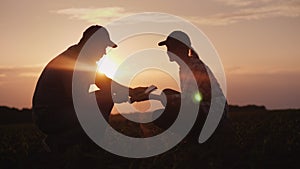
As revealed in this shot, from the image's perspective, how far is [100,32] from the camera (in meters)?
9.34

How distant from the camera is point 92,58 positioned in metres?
9.24

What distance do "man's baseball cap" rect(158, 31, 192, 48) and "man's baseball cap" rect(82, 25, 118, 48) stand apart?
103cm

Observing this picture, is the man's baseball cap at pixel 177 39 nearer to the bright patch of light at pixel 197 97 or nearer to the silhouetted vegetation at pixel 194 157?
the bright patch of light at pixel 197 97

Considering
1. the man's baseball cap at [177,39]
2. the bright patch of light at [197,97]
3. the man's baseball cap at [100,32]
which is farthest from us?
the man's baseball cap at [177,39]

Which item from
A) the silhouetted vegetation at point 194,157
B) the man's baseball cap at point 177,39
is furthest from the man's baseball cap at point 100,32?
the silhouetted vegetation at point 194,157

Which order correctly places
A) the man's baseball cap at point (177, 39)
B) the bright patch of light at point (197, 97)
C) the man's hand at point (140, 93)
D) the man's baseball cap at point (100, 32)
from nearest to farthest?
the bright patch of light at point (197, 97), the man's baseball cap at point (100, 32), the man's baseball cap at point (177, 39), the man's hand at point (140, 93)

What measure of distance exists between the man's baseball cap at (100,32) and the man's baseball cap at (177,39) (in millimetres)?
1028

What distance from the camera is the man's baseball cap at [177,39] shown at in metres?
9.39

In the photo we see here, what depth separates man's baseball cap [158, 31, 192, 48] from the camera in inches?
370

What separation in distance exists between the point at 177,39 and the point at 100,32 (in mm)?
1522

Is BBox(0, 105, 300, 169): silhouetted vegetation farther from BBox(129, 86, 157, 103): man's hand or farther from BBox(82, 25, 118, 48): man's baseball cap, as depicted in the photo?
BBox(82, 25, 118, 48): man's baseball cap

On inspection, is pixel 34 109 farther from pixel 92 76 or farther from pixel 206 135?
pixel 206 135

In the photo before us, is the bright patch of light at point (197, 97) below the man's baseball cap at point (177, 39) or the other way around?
below

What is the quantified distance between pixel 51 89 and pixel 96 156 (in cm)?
183
